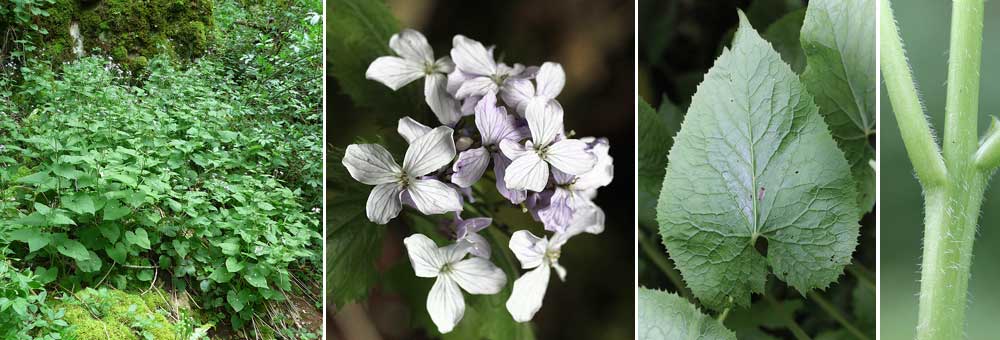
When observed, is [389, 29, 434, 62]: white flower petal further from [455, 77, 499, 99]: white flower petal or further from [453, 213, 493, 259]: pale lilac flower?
[453, 213, 493, 259]: pale lilac flower

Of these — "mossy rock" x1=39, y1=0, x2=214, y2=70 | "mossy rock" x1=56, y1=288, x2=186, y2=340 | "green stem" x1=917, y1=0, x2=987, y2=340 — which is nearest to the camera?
"green stem" x1=917, y1=0, x2=987, y2=340

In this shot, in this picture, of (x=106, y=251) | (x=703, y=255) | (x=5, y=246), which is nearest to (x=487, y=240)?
(x=703, y=255)

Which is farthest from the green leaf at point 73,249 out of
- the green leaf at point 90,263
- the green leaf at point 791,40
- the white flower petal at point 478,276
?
the green leaf at point 791,40

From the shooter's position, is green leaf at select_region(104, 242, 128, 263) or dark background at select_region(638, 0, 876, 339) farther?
green leaf at select_region(104, 242, 128, 263)

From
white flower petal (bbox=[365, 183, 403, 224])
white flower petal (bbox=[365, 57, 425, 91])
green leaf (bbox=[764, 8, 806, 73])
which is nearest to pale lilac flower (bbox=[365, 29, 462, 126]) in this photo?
white flower petal (bbox=[365, 57, 425, 91])

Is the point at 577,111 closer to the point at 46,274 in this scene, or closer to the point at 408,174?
the point at 408,174
